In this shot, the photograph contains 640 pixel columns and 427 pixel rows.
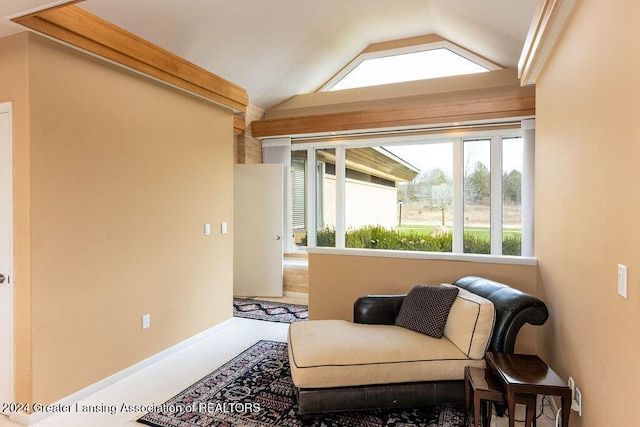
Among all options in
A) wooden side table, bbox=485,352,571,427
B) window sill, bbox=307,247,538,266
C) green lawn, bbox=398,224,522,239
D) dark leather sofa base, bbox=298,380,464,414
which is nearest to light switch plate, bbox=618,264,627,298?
wooden side table, bbox=485,352,571,427

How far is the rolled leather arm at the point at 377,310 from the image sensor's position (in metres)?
2.93

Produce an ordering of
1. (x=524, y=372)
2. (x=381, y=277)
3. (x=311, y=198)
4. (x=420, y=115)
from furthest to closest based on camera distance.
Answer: (x=311, y=198) < (x=420, y=115) < (x=381, y=277) < (x=524, y=372)

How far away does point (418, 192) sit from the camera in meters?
5.38

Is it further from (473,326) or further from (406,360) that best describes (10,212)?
(473,326)

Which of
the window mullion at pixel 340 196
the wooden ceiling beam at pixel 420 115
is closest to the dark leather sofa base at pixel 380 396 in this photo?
the wooden ceiling beam at pixel 420 115

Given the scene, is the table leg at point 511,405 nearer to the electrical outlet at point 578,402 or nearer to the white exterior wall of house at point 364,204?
the electrical outlet at point 578,402

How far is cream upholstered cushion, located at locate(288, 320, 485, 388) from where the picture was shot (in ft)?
7.41

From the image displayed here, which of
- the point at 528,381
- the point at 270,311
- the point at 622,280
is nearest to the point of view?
the point at 622,280

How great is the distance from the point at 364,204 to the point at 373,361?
3.67m

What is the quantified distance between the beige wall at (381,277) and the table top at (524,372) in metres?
0.84

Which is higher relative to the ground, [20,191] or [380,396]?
[20,191]

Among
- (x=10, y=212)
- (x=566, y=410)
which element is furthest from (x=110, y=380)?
(x=566, y=410)

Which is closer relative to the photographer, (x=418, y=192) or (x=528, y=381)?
(x=528, y=381)

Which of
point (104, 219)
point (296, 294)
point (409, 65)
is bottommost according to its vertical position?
point (296, 294)
